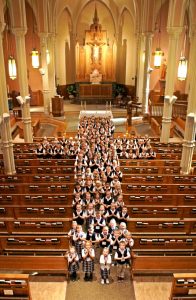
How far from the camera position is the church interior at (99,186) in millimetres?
8055

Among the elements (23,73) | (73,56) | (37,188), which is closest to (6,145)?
(37,188)

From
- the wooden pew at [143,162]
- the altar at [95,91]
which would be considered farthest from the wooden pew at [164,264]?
the altar at [95,91]

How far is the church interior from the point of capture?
805 centimetres

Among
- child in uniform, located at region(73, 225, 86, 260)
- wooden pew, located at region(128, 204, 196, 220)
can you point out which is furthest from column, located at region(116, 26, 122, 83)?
child in uniform, located at region(73, 225, 86, 260)

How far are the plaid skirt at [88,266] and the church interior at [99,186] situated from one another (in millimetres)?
31

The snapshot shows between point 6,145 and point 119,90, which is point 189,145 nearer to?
point 6,145

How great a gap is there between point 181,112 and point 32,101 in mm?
13707

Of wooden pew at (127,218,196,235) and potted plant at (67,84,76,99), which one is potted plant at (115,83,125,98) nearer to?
potted plant at (67,84,76,99)

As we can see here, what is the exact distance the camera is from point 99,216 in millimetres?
9078

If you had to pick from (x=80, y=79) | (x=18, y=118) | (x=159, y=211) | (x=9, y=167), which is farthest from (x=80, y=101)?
(x=159, y=211)

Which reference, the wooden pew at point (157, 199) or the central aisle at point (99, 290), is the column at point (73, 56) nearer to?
the wooden pew at point (157, 199)

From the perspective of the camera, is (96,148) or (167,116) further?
(167,116)

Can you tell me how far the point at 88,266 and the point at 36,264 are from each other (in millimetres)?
1387

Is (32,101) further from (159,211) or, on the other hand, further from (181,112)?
(159,211)
